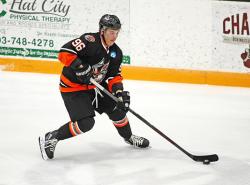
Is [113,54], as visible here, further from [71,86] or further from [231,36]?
[231,36]

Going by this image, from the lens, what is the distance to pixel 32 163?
319cm

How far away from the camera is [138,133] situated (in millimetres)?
3906

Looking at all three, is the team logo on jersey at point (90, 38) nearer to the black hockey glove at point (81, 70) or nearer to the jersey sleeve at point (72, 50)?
the jersey sleeve at point (72, 50)

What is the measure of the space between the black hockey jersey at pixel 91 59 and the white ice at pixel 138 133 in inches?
19.4

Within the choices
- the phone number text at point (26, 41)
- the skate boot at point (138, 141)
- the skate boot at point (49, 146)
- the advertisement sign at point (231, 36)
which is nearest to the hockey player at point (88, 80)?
the skate boot at point (49, 146)

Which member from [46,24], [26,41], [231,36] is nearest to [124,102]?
[231,36]

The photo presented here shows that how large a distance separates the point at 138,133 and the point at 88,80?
0.94m

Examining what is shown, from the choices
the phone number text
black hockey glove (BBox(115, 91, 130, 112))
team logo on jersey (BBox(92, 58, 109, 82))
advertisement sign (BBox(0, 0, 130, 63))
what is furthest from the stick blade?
the phone number text

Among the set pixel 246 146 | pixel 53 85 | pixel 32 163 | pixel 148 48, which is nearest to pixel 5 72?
pixel 53 85

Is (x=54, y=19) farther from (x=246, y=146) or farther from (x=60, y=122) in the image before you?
(x=246, y=146)

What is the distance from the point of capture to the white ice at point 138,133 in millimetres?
2996

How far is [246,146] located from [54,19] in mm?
2808

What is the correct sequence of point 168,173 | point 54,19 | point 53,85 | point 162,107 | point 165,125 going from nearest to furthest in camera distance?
point 168,173 < point 165,125 < point 162,107 < point 53,85 < point 54,19

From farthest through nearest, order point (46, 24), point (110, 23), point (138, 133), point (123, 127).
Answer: point (46, 24), point (138, 133), point (123, 127), point (110, 23)
